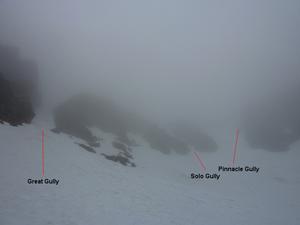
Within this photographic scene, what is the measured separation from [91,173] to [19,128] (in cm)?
1414

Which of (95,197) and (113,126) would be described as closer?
(95,197)

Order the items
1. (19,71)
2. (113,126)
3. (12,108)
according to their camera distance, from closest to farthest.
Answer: (12,108)
(19,71)
(113,126)

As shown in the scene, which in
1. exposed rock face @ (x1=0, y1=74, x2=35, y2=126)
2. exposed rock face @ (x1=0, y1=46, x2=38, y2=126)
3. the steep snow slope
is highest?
exposed rock face @ (x1=0, y1=46, x2=38, y2=126)

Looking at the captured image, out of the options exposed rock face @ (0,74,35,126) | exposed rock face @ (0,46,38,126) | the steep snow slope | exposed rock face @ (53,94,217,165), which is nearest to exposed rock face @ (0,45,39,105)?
exposed rock face @ (0,46,38,126)

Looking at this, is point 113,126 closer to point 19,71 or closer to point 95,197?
point 19,71

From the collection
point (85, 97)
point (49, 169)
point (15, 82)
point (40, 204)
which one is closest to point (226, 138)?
point (85, 97)


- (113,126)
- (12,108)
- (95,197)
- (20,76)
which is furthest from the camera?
(113,126)

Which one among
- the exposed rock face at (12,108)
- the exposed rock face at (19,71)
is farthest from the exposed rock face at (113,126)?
the exposed rock face at (19,71)

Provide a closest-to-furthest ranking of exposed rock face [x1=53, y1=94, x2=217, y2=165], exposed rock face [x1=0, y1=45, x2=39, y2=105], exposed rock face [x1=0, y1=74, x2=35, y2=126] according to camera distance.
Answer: exposed rock face [x1=0, y1=74, x2=35, y2=126] < exposed rock face [x1=53, y1=94, x2=217, y2=165] < exposed rock face [x1=0, y1=45, x2=39, y2=105]

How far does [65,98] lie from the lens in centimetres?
5794

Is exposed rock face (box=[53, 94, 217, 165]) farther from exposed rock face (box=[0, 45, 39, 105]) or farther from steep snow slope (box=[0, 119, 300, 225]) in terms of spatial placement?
steep snow slope (box=[0, 119, 300, 225])

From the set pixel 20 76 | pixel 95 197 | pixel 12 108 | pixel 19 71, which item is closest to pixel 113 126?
pixel 20 76

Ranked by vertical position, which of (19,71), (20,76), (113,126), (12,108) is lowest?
(12,108)

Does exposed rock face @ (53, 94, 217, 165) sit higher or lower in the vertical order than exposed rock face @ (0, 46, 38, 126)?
lower
